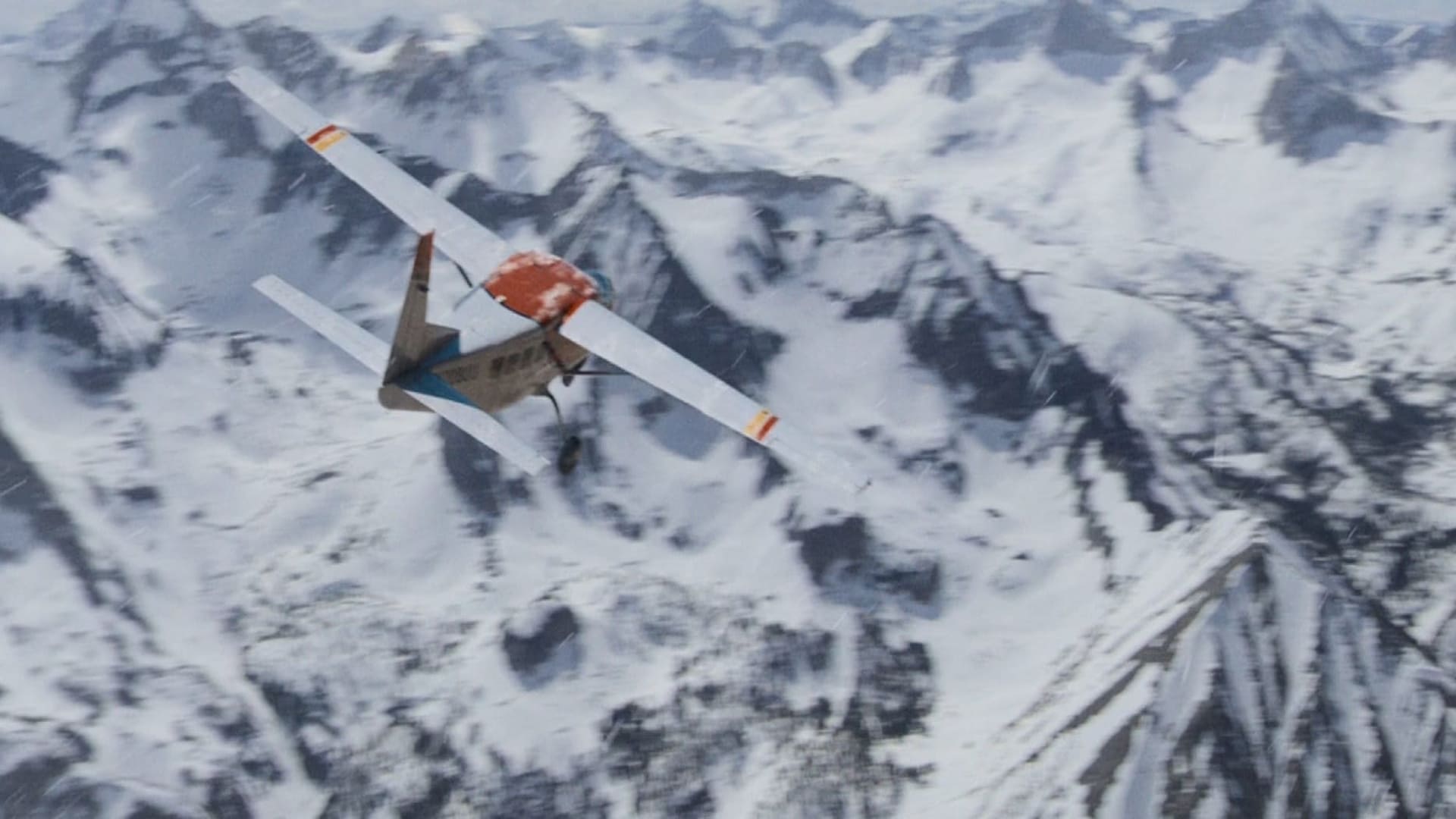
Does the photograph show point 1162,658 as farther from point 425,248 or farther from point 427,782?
point 425,248

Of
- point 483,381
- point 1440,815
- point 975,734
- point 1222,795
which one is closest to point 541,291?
point 483,381

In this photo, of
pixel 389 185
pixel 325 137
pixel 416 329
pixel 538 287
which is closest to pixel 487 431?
pixel 416 329

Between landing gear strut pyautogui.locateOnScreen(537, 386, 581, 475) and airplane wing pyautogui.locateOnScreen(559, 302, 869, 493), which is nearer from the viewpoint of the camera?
airplane wing pyautogui.locateOnScreen(559, 302, 869, 493)

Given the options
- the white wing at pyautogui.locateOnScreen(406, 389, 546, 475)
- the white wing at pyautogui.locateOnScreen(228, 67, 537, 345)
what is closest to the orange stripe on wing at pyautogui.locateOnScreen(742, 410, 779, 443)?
the white wing at pyautogui.locateOnScreen(406, 389, 546, 475)

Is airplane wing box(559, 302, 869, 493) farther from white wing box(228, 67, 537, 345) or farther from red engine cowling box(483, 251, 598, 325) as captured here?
white wing box(228, 67, 537, 345)

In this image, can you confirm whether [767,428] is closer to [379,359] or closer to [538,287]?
[538,287]

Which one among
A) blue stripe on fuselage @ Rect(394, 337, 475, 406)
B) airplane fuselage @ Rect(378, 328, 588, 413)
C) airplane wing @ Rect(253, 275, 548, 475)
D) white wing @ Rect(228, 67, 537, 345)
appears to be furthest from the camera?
white wing @ Rect(228, 67, 537, 345)

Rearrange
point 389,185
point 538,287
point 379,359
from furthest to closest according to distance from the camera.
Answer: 1. point 389,185
2. point 538,287
3. point 379,359

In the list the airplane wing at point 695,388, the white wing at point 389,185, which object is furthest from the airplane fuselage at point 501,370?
the white wing at point 389,185
